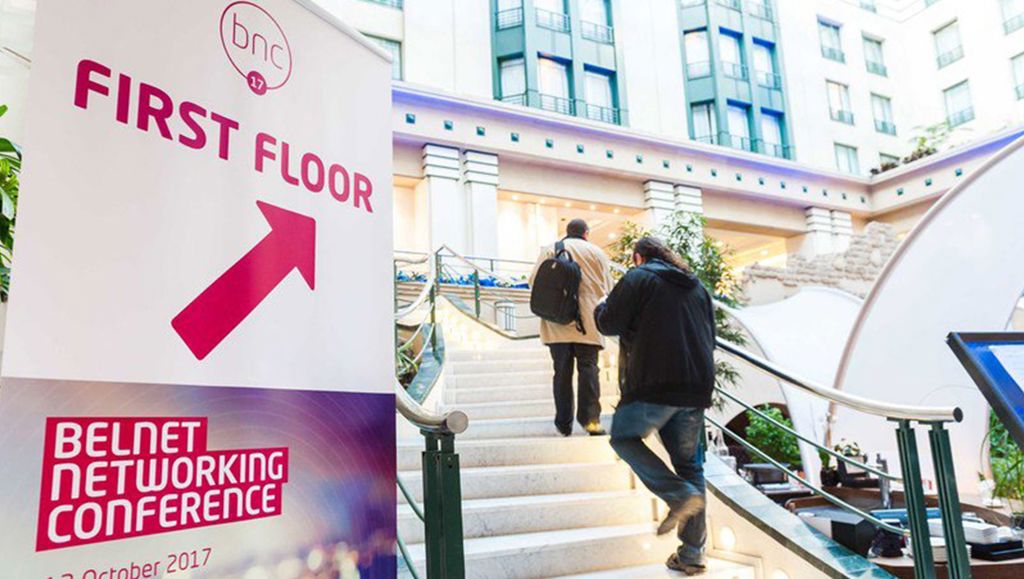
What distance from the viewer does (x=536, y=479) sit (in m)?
3.83

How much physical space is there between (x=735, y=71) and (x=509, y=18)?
772 centimetres

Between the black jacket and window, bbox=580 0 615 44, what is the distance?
16900 millimetres

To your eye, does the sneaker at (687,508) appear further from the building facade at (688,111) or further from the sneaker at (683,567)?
the building facade at (688,111)

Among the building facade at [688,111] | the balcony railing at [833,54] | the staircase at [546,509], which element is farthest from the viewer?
the balcony railing at [833,54]

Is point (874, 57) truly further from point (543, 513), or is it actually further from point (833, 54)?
point (543, 513)

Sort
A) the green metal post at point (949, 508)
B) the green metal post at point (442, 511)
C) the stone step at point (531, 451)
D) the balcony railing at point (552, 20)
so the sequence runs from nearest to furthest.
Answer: the green metal post at point (442, 511), the green metal post at point (949, 508), the stone step at point (531, 451), the balcony railing at point (552, 20)

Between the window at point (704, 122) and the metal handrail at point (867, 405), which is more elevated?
the window at point (704, 122)

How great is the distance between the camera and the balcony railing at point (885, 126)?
932 inches

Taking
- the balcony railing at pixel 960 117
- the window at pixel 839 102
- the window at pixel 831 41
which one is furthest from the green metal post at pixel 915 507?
the balcony railing at pixel 960 117

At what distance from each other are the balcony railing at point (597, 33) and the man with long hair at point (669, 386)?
16925 mm

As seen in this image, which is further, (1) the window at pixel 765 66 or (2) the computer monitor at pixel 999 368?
(1) the window at pixel 765 66

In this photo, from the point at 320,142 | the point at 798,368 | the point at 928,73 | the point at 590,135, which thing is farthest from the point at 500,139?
the point at 928,73

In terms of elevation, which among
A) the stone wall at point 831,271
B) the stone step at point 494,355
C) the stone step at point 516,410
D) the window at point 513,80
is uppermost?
the window at point 513,80

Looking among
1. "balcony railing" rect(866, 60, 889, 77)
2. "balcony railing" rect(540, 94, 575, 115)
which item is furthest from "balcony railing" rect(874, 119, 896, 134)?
"balcony railing" rect(540, 94, 575, 115)
